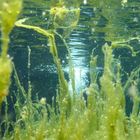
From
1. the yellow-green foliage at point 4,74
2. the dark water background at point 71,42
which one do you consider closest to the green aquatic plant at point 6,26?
the yellow-green foliage at point 4,74

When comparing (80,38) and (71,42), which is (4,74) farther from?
(71,42)

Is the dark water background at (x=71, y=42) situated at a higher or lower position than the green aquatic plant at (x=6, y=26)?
lower

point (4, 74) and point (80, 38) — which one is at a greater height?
point (4, 74)

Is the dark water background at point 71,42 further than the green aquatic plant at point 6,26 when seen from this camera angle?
Yes

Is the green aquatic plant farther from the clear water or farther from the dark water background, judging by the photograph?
the clear water

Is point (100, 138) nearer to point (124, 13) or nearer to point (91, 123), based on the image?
point (91, 123)

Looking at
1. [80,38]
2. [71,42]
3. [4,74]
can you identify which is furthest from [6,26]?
[71,42]

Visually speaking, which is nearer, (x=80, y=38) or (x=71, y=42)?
(x=80, y=38)

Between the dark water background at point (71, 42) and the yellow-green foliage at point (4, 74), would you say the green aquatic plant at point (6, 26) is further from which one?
the dark water background at point (71, 42)

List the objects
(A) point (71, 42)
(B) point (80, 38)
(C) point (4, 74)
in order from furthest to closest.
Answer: (A) point (71, 42)
(B) point (80, 38)
(C) point (4, 74)

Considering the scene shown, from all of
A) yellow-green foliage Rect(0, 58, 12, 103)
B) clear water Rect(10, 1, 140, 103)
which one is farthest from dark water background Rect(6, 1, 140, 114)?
yellow-green foliage Rect(0, 58, 12, 103)

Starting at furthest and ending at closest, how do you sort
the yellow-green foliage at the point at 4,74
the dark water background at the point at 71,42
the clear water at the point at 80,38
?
the dark water background at the point at 71,42 < the clear water at the point at 80,38 < the yellow-green foliage at the point at 4,74

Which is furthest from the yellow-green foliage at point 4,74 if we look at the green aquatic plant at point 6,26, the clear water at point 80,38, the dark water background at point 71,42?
the clear water at point 80,38

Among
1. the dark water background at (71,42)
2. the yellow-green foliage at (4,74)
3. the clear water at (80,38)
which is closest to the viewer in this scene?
the yellow-green foliage at (4,74)
